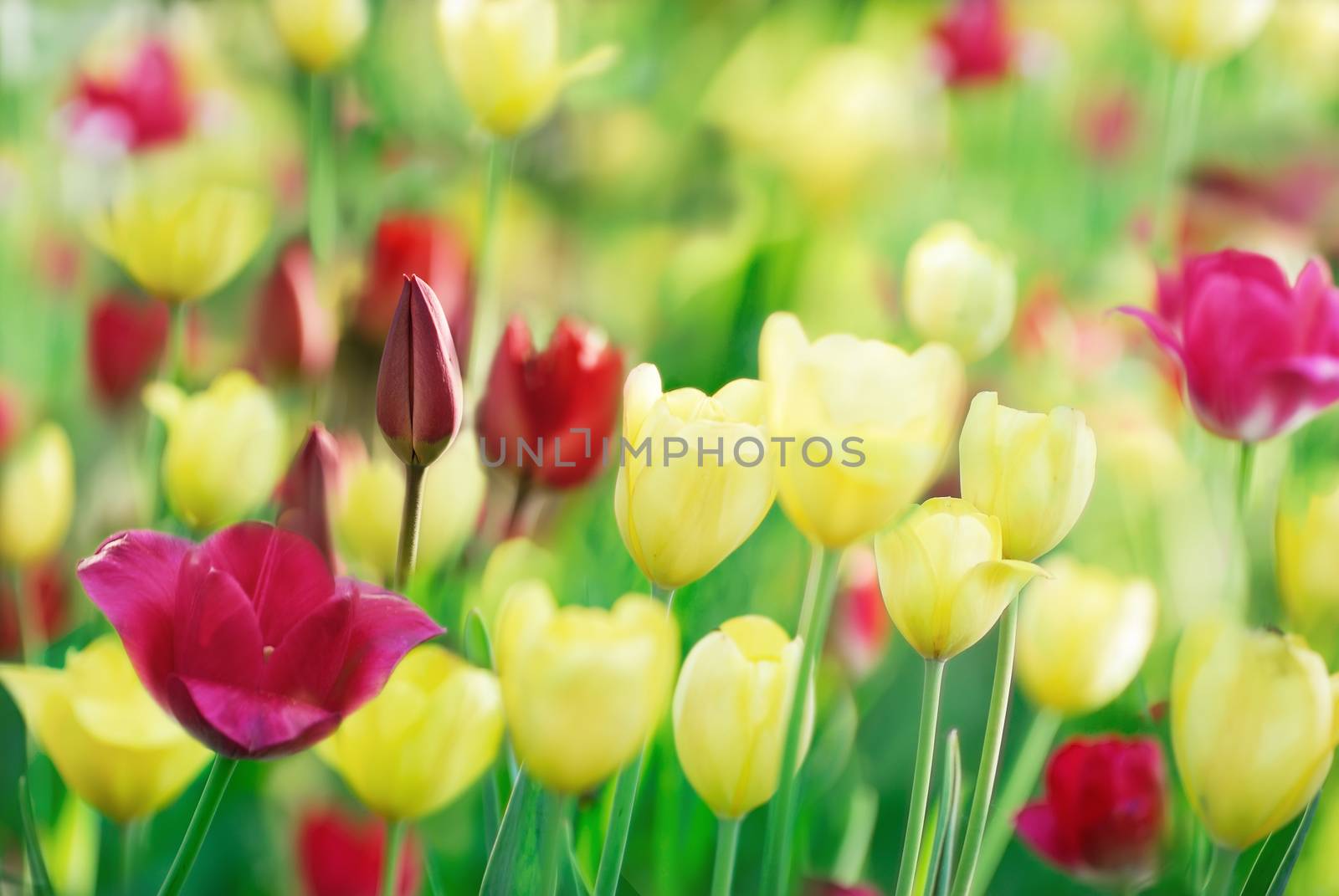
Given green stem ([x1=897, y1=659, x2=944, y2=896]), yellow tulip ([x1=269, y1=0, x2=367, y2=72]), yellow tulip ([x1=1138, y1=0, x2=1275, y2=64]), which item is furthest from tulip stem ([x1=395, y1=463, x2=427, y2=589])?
yellow tulip ([x1=1138, y1=0, x2=1275, y2=64])

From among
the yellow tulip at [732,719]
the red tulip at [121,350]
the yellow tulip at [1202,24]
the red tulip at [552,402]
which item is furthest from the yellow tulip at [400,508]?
the yellow tulip at [1202,24]

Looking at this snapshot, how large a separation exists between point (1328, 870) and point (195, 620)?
0.29 metres

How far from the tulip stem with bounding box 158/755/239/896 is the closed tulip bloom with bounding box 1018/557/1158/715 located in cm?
20

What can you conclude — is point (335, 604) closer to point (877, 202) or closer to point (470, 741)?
point (470, 741)

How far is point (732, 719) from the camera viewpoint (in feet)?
0.80

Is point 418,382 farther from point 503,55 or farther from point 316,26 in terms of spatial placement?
point 316,26

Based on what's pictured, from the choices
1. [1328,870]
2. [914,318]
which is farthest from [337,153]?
[1328,870]

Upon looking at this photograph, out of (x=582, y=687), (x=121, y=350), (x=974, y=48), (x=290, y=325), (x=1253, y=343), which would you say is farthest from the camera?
(x=974, y=48)

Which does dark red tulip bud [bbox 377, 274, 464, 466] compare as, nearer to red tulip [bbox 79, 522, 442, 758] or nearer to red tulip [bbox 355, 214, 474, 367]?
red tulip [bbox 79, 522, 442, 758]

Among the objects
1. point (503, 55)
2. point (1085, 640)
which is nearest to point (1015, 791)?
point (1085, 640)

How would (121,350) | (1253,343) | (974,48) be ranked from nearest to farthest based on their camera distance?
(1253,343) < (121,350) < (974,48)

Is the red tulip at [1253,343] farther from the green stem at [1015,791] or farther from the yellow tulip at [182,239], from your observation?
the yellow tulip at [182,239]

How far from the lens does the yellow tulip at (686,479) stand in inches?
9.2

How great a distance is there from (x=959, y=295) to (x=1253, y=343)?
0.08 metres
